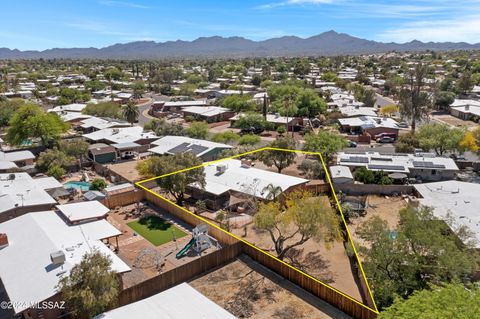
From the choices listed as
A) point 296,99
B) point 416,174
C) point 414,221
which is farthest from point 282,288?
point 296,99

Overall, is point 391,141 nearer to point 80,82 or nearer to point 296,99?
point 296,99

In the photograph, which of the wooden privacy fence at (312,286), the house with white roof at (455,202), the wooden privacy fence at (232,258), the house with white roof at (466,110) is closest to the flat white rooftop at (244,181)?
the wooden privacy fence at (232,258)

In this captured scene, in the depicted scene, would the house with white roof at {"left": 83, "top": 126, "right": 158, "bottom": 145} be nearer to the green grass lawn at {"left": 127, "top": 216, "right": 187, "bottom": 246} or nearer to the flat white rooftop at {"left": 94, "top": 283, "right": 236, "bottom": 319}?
the green grass lawn at {"left": 127, "top": 216, "right": 187, "bottom": 246}

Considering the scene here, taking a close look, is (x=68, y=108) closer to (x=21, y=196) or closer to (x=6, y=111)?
(x=6, y=111)

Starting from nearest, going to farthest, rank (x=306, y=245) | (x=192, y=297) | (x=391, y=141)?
(x=192, y=297) < (x=306, y=245) < (x=391, y=141)

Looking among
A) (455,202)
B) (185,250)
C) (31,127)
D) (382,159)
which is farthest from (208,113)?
(455,202)

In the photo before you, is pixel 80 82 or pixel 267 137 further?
pixel 80 82

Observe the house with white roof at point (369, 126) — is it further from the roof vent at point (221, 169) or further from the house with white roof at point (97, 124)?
the house with white roof at point (97, 124)
